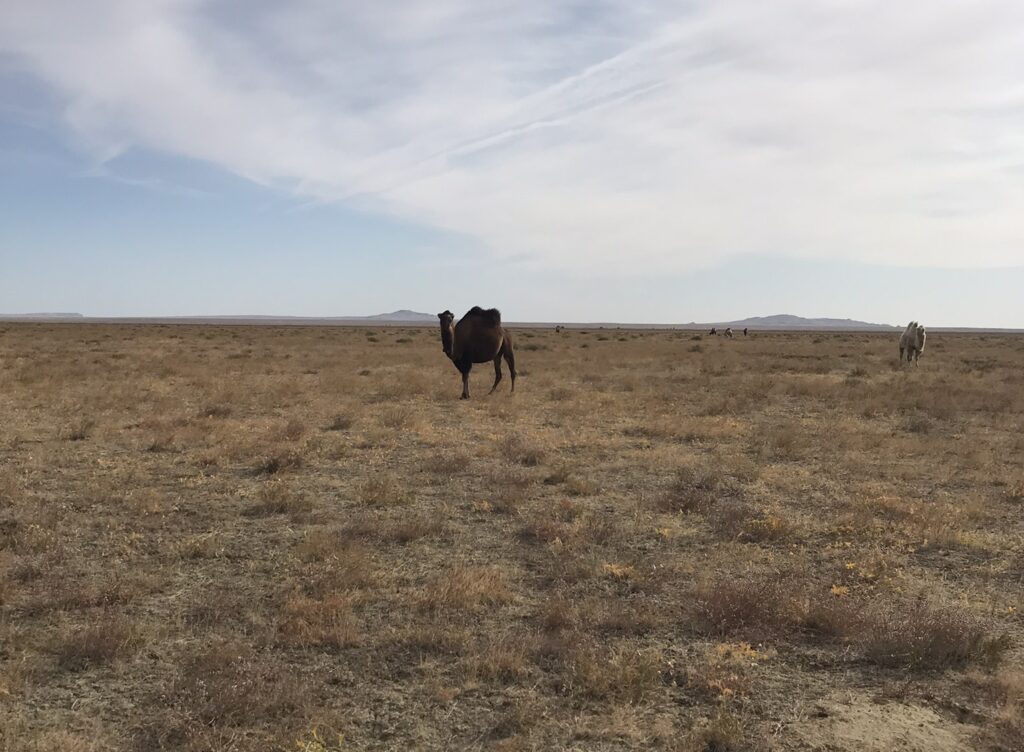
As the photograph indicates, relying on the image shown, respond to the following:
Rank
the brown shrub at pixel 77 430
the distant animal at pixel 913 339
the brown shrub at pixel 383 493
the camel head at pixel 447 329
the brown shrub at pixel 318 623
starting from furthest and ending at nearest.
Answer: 1. the distant animal at pixel 913 339
2. the camel head at pixel 447 329
3. the brown shrub at pixel 77 430
4. the brown shrub at pixel 383 493
5. the brown shrub at pixel 318 623

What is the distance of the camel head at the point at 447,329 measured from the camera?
1836cm

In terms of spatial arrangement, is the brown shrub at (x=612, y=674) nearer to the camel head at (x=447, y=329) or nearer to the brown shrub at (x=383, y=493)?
the brown shrub at (x=383, y=493)

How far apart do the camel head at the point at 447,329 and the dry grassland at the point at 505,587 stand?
506 centimetres

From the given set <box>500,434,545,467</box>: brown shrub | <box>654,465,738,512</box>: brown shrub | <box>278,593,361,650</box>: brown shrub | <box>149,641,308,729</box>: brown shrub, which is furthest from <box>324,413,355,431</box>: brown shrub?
<box>149,641,308,729</box>: brown shrub

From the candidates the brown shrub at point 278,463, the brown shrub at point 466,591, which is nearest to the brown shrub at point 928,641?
the brown shrub at point 466,591

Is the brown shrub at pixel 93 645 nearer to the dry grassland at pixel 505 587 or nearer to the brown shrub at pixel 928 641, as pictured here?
the dry grassland at pixel 505 587

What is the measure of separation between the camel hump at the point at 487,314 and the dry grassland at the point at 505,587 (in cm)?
561

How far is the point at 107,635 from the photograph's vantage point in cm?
481

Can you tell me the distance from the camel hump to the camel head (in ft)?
1.98

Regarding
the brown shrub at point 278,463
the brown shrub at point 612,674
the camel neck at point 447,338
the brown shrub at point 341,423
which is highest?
the camel neck at point 447,338

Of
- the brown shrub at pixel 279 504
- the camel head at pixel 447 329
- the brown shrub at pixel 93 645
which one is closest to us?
the brown shrub at pixel 93 645

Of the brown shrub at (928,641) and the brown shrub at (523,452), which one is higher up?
the brown shrub at (523,452)

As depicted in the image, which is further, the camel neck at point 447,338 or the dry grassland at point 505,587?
the camel neck at point 447,338

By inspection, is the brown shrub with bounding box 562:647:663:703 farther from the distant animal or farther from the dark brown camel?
the distant animal
